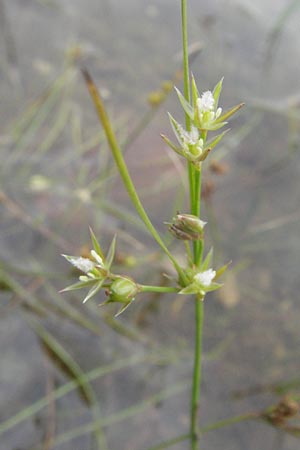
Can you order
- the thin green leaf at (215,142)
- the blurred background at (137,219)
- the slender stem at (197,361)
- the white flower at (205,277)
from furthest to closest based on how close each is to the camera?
the blurred background at (137,219) < the slender stem at (197,361) < the white flower at (205,277) < the thin green leaf at (215,142)

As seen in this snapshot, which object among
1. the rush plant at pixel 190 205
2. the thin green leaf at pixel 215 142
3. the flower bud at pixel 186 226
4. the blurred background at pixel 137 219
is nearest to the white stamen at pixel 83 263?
the rush plant at pixel 190 205

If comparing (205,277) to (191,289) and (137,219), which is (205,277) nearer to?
(191,289)

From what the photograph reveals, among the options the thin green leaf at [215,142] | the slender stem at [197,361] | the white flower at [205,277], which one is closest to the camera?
the thin green leaf at [215,142]

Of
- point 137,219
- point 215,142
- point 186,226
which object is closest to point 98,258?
point 186,226

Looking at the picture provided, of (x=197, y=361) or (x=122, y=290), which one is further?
(x=197, y=361)

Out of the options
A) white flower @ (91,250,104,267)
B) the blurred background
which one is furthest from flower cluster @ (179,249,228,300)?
the blurred background

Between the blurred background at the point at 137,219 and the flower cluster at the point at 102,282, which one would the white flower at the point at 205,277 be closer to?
the flower cluster at the point at 102,282

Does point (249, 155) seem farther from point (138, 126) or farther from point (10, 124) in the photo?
point (10, 124)

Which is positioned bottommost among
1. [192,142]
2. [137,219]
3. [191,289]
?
[191,289]
